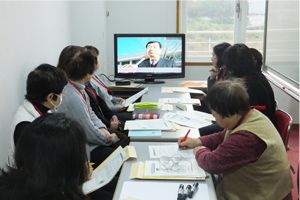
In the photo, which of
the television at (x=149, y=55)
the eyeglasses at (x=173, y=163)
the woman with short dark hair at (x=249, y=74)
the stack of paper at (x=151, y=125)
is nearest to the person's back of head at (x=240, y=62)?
the woman with short dark hair at (x=249, y=74)

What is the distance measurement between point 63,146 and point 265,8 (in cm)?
379

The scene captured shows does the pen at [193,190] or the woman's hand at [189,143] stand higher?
the woman's hand at [189,143]

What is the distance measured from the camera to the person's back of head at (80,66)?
2.49 metres

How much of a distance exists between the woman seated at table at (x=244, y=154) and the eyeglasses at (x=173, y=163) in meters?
0.09

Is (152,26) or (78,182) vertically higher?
(152,26)

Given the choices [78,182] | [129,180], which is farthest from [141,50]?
[78,182]

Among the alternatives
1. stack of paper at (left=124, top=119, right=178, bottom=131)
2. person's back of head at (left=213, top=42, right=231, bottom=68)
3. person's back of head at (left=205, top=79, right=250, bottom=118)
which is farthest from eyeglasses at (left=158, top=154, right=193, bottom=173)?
person's back of head at (left=213, top=42, right=231, bottom=68)

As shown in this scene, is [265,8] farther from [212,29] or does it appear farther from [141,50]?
[141,50]

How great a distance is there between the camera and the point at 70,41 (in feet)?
13.9

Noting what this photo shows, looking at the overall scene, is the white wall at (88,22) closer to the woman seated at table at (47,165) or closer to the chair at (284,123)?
the chair at (284,123)

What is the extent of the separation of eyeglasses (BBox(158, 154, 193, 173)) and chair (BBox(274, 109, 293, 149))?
2.47ft

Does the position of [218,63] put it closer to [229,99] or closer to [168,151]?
[168,151]

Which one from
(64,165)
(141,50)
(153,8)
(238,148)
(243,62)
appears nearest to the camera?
(64,165)

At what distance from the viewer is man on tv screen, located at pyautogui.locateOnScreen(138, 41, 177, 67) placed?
4.15 m
